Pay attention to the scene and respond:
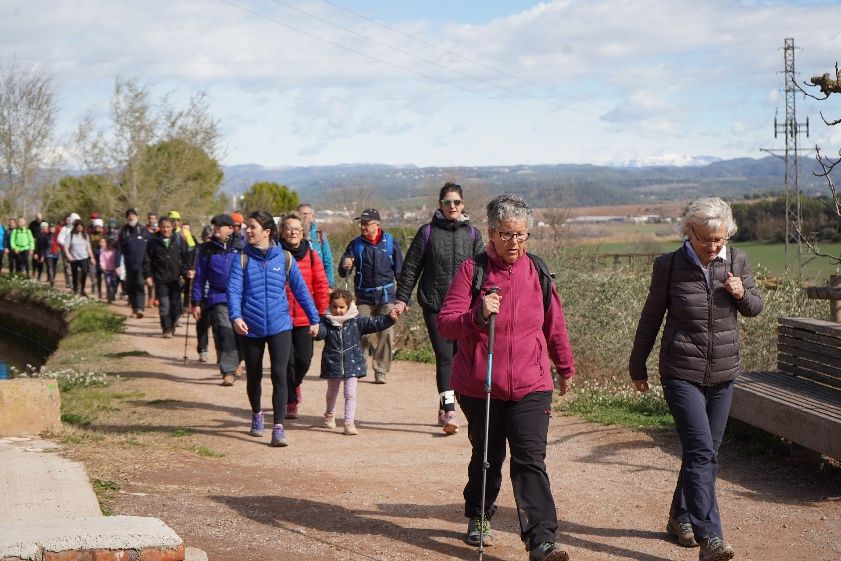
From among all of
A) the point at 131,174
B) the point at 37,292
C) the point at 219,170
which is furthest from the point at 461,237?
the point at 219,170

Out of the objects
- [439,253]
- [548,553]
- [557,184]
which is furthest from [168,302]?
[557,184]

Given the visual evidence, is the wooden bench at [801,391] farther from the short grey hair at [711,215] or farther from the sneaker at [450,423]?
the sneaker at [450,423]

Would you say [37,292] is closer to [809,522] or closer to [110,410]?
[110,410]

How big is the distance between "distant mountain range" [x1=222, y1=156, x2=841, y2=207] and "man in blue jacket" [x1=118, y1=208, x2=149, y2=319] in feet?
27.0

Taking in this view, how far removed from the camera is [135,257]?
2141 cm

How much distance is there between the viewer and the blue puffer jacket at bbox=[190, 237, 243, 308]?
1355 cm

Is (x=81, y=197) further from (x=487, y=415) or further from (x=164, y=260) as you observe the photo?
(x=487, y=415)

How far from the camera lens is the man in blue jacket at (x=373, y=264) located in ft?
39.2

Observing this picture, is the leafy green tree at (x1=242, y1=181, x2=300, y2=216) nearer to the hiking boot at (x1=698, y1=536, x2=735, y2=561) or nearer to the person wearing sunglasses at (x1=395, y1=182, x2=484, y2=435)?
the person wearing sunglasses at (x1=395, y1=182, x2=484, y2=435)

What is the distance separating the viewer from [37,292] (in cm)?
2691

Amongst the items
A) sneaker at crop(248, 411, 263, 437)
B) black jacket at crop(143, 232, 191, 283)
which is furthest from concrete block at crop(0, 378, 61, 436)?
black jacket at crop(143, 232, 191, 283)

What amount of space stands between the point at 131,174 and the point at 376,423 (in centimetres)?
2783

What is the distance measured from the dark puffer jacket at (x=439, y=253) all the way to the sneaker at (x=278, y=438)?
1570 mm

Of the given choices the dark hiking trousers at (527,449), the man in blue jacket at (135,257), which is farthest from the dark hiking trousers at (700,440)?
the man in blue jacket at (135,257)
